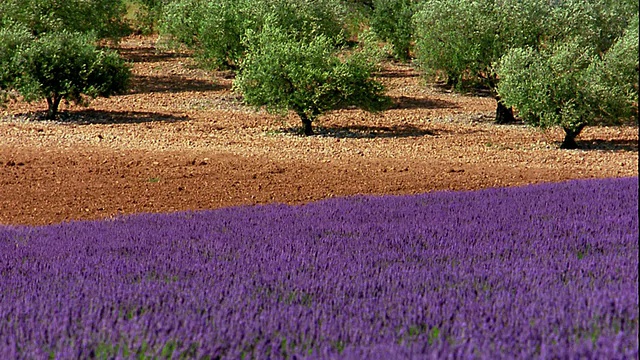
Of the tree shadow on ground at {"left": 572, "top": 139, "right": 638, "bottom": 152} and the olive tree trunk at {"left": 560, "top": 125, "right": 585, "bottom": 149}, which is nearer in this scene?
the tree shadow on ground at {"left": 572, "top": 139, "right": 638, "bottom": 152}

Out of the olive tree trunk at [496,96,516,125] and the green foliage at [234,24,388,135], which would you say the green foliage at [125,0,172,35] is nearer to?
the green foliage at [234,24,388,135]

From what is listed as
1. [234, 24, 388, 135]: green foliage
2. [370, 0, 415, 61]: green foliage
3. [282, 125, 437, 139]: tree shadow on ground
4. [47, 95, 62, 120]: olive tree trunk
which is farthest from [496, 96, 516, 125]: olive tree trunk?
[370, 0, 415, 61]: green foliage

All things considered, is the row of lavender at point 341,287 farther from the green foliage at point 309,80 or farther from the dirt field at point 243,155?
the green foliage at point 309,80

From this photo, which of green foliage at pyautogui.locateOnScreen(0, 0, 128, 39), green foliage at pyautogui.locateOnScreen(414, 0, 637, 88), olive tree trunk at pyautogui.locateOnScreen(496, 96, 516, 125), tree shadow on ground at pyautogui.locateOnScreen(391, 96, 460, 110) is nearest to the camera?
green foliage at pyautogui.locateOnScreen(414, 0, 637, 88)

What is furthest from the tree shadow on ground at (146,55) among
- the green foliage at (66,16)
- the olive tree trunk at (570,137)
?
the olive tree trunk at (570,137)

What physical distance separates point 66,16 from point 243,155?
18847 millimetres

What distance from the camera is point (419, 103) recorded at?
27375mm

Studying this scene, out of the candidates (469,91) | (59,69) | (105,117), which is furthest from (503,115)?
(59,69)

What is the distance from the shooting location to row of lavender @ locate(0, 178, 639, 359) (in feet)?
9.90

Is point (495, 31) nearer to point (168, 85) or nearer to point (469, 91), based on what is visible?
point (469, 91)

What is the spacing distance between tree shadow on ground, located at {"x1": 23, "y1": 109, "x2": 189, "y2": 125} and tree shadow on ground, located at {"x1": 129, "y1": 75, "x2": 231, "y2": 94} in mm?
4686

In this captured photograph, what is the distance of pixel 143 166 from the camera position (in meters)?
14.6

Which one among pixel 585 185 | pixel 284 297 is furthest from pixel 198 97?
pixel 284 297

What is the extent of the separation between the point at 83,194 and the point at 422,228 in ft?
24.4
